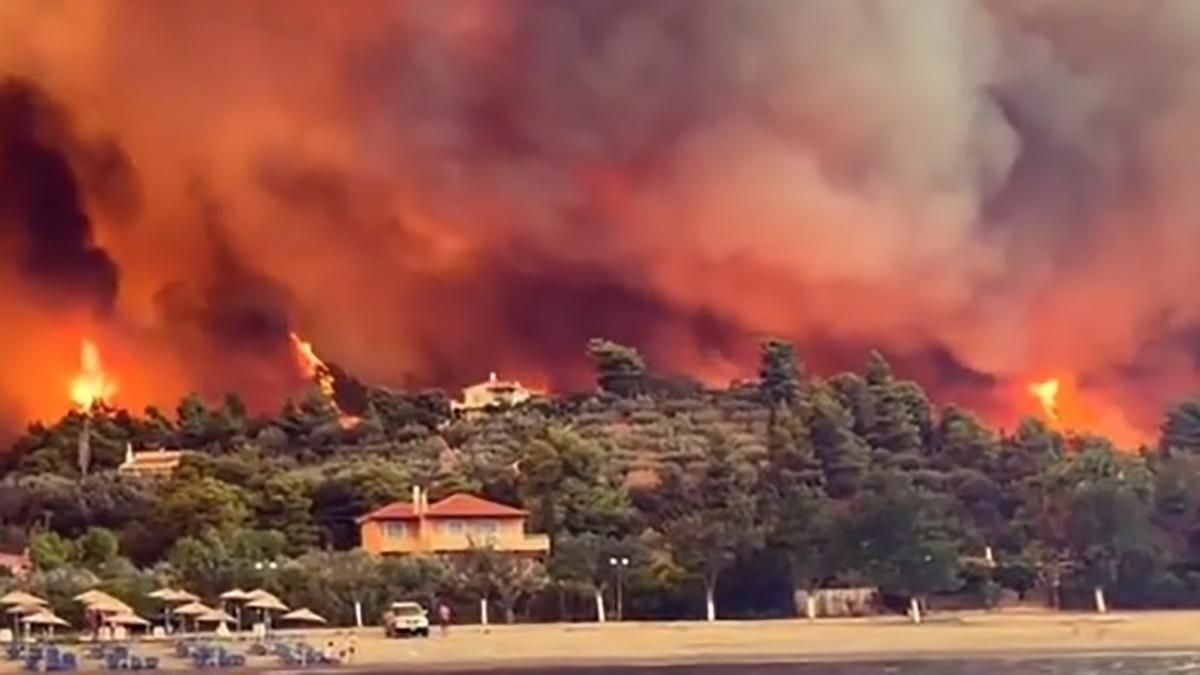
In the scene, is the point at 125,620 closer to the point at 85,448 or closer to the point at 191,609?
the point at 191,609

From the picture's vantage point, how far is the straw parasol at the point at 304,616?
1329 inches

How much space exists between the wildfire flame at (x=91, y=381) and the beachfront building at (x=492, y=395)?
6.97m

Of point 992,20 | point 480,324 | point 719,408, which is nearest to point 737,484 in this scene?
point 719,408

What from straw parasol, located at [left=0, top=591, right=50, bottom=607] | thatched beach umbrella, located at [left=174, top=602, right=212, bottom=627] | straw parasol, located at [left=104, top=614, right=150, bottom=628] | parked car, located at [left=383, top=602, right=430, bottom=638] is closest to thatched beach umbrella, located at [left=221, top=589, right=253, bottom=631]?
thatched beach umbrella, located at [left=174, top=602, right=212, bottom=627]

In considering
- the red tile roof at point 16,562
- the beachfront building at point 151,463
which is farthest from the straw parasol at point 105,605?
the beachfront building at point 151,463

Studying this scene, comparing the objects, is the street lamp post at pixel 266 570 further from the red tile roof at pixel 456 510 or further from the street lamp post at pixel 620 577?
the street lamp post at pixel 620 577

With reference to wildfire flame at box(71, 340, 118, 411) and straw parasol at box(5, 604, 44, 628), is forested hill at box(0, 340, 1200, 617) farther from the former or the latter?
straw parasol at box(5, 604, 44, 628)

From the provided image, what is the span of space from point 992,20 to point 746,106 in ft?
17.7

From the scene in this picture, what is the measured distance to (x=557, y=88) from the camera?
42.7 metres

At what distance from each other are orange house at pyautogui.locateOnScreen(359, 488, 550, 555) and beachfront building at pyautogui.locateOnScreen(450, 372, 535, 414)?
4.33 meters

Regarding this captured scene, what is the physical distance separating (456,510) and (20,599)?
320 inches

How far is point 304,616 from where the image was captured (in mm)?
33656

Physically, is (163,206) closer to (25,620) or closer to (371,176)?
(371,176)

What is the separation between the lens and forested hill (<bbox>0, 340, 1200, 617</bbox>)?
35.6 meters
